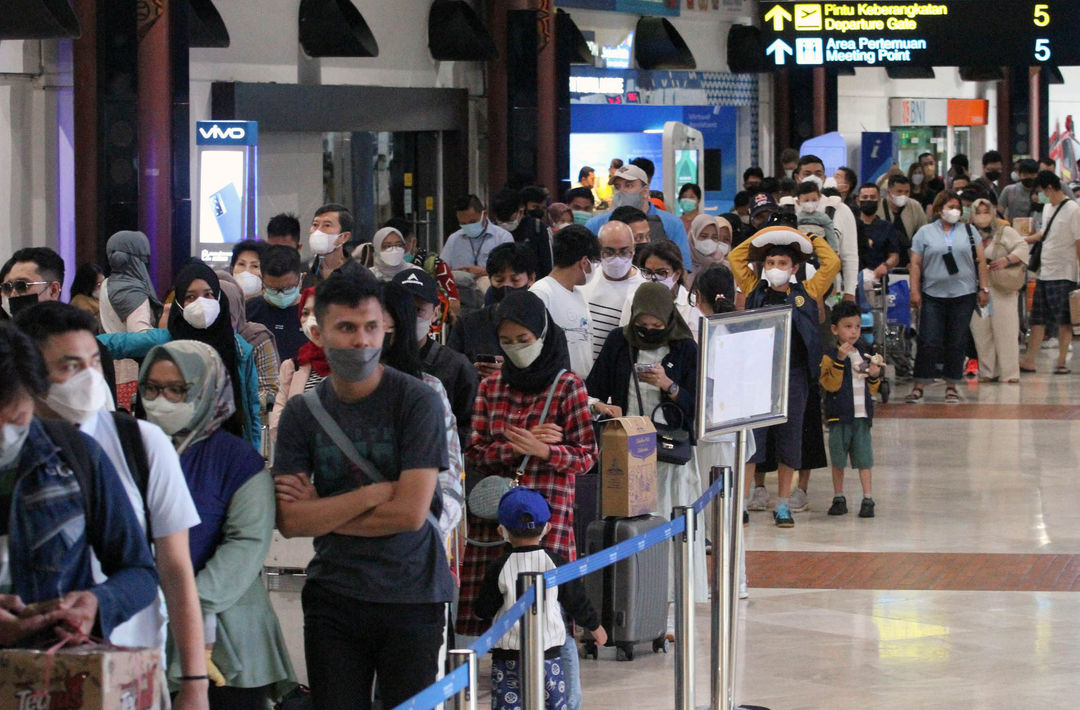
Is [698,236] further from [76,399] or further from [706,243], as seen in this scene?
[76,399]

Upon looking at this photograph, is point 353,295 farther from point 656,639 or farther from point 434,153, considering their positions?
point 434,153

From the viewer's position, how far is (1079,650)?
7637 millimetres

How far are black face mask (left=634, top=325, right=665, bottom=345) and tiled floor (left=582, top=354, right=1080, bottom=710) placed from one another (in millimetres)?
1430

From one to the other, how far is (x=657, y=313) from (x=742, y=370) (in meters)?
1.42

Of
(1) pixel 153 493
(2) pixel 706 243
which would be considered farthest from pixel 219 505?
(2) pixel 706 243

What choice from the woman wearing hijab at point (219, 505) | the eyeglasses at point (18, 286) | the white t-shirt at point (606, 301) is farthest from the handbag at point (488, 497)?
the white t-shirt at point (606, 301)

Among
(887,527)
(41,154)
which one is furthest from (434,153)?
(887,527)

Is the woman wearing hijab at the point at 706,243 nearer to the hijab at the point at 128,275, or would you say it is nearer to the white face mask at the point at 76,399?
the hijab at the point at 128,275

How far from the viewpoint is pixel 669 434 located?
7949mm

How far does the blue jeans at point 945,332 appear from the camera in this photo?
15.8 metres

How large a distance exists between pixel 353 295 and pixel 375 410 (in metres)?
0.32

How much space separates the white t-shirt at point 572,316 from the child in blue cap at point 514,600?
2.33 m

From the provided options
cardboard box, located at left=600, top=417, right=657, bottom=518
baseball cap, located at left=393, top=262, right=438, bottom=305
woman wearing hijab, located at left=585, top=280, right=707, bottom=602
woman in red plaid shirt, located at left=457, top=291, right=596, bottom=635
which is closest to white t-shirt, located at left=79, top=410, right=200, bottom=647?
woman in red plaid shirt, located at left=457, top=291, right=596, bottom=635

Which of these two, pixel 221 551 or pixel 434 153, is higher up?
pixel 434 153
